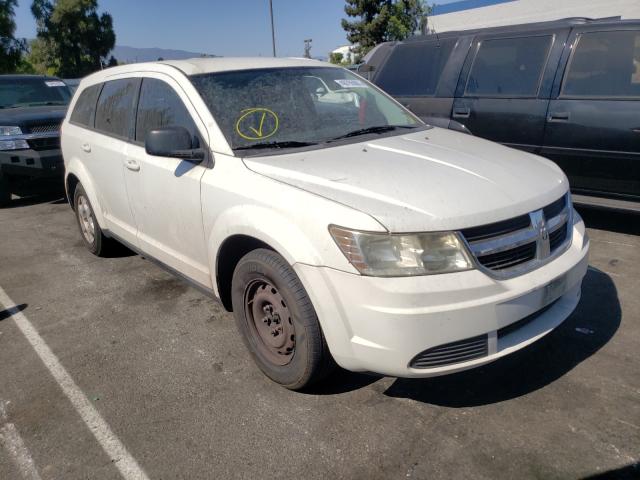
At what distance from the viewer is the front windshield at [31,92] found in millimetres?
8375

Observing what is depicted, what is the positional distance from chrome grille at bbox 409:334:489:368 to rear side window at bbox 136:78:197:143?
1911mm

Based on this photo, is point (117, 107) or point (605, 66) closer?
point (117, 107)

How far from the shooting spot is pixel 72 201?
5.39 meters

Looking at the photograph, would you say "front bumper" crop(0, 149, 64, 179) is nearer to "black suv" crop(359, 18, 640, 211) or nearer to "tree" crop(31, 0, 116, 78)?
"black suv" crop(359, 18, 640, 211)

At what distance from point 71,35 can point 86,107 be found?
163 feet

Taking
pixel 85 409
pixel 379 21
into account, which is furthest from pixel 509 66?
pixel 379 21

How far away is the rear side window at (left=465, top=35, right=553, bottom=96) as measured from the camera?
5.04 metres

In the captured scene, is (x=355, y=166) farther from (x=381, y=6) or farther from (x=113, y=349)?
(x=381, y=6)

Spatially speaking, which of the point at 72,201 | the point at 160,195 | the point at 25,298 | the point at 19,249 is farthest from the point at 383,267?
the point at 19,249

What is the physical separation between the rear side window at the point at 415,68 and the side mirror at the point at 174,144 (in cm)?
350

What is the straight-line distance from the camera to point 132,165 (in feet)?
12.4

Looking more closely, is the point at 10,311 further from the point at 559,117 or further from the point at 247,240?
the point at 559,117

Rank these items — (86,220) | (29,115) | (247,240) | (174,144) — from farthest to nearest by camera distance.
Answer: (29,115)
(86,220)
(174,144)
(247,240)

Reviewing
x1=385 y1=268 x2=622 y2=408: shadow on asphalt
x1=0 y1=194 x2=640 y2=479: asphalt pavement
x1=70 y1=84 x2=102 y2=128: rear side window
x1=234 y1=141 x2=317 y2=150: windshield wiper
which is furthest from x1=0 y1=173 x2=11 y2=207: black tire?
x1=385 y1=268 x2=622 y2=408: shadow on asphalt
